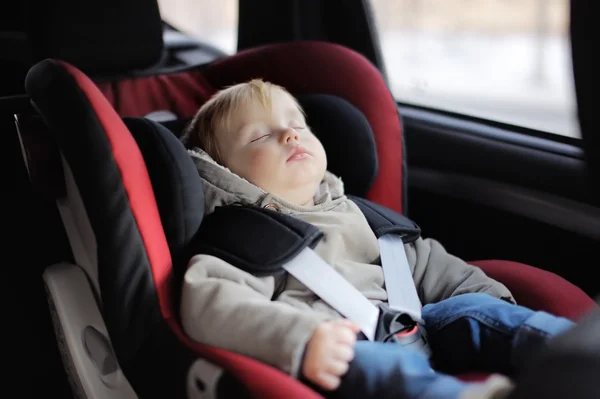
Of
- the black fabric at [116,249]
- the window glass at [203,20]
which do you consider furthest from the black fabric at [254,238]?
the window glass at [203,20]

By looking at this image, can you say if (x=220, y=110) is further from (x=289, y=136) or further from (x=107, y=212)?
(x=107, y=212)

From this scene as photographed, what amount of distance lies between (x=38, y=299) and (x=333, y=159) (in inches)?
33.6

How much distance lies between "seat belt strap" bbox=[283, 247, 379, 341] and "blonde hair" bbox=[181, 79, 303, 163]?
0.32 meters

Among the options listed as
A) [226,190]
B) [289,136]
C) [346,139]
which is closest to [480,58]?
[346,139]

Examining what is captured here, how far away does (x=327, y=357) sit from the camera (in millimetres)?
994

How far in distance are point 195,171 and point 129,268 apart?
22 cm

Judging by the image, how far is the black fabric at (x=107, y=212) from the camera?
110 centimetres

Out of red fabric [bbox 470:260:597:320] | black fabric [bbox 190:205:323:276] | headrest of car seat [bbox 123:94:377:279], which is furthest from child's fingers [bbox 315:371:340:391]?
red fabric [bbox 470:260:597:320]

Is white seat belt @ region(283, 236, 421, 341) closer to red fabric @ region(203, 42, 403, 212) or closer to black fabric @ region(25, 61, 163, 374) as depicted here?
black fabric @ region(25, 61, 163, 374)

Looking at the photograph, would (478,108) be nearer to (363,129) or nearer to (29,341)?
(363,129)

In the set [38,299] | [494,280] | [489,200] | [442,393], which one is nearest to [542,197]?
[489,200]

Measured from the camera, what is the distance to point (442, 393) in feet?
3.10

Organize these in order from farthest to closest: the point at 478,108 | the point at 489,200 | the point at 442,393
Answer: the point at 478,108 < the point at 489,200 < the point at 442,393

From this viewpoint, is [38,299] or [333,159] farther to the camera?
[38,299]
